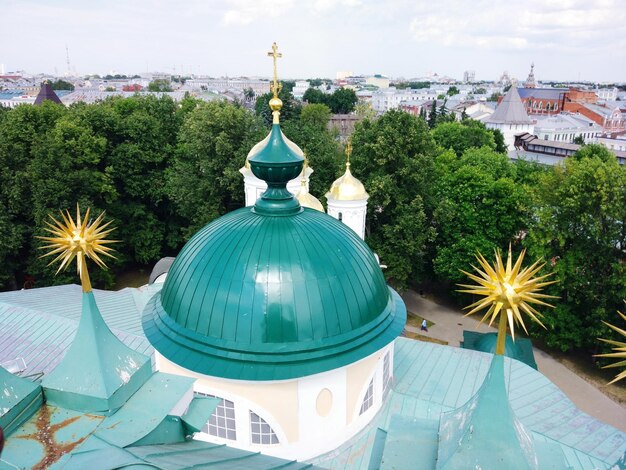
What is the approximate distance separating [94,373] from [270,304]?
3.62m

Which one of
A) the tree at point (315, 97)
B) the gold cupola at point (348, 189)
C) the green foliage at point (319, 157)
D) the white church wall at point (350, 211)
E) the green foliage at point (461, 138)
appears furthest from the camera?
the tree at point (315, 97)

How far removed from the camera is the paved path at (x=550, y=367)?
19.5 meters

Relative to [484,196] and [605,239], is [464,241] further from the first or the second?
[605,239]

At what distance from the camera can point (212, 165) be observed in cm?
2775

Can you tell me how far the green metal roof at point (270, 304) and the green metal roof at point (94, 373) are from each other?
2.44 metres

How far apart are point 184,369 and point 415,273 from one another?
62.3ft

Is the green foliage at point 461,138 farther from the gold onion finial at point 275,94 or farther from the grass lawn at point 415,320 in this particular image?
the gold onion finial at point 275,94

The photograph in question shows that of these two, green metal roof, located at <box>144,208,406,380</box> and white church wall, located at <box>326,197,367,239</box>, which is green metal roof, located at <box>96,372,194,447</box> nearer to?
green metal roof, located at <box>144,208,406,380</box>

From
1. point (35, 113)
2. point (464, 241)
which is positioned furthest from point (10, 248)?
point (464, 241)

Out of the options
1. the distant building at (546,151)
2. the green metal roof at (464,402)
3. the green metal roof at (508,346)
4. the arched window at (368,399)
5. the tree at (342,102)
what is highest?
the tree at (342,102)

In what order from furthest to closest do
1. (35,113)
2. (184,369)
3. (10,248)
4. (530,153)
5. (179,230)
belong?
(530,153)
(179,230)
(35,113)
(10,248)
(184,369)

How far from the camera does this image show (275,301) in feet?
30.5

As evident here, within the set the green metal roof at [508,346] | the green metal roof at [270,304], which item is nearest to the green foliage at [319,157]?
the green metal roof at [508,346]

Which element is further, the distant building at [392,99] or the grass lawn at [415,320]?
the distant building at [392,99]
